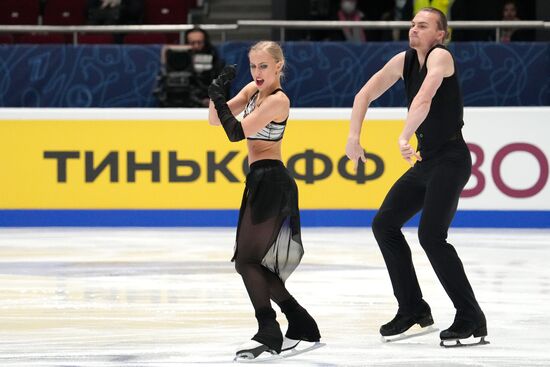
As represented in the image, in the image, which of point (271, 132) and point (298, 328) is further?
point (298, 328)

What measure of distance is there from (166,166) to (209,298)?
4.13 metres

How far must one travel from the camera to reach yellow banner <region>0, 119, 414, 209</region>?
10.7m

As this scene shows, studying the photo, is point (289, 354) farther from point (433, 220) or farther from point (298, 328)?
point (433, 220)

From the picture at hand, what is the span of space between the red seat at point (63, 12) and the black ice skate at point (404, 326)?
9210mm

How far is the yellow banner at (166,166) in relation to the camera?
10688mm

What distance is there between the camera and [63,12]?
46.2 feet

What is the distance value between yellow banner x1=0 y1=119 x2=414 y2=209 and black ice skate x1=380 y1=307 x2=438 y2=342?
5042 mm

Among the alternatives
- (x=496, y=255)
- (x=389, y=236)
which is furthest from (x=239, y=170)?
(x=389, y=236)

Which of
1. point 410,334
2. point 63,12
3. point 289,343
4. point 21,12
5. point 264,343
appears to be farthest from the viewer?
point 21,12

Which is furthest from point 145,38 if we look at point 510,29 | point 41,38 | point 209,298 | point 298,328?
point 298,328

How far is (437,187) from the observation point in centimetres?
530

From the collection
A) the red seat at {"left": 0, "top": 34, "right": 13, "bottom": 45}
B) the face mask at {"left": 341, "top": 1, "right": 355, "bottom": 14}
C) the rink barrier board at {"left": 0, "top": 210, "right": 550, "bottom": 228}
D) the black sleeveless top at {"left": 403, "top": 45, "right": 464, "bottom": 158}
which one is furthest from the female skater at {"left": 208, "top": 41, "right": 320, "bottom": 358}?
the red seat at {"left": 0, "top": 34, "right": 13, "bottom": 45}

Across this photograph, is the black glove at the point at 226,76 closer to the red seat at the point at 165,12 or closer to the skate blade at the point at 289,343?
the skate blade at the point at 289,343

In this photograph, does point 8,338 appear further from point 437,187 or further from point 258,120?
point 437,187
